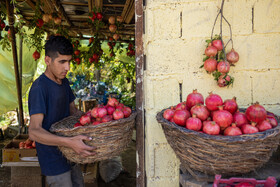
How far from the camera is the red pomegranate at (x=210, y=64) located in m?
1.98

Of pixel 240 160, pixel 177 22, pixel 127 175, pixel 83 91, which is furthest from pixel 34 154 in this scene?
pixel 83 91

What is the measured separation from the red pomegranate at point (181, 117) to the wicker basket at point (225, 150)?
0.26 feet

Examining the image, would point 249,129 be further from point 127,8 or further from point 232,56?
point 127,8

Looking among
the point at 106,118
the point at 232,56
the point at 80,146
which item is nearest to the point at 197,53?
the point at 232,56

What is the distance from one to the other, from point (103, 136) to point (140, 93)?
549 mm

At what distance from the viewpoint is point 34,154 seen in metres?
3.58

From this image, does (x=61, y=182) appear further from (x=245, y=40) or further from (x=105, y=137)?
(x=245, y=40)

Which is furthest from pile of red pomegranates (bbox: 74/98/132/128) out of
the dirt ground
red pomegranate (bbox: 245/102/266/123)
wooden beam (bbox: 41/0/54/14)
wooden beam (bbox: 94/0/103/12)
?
wooden beam (bbox: 41/0/54/14)

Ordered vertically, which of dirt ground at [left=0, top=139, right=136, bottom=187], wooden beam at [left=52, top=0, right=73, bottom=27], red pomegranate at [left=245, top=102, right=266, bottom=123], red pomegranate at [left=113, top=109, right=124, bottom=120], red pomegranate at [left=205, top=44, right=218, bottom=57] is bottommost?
dirt ground at [left=0, top=139, right=136, bottom=187]

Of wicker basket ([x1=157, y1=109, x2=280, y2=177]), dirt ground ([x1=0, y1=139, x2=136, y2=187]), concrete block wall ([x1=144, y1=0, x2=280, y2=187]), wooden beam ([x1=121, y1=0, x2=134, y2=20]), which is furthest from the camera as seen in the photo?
dirt ground ([x1=0, y1=139, x2=136, y2=187])

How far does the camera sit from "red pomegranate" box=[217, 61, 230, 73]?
6.42ft

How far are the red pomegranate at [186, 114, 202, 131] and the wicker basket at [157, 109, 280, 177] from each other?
7 cm

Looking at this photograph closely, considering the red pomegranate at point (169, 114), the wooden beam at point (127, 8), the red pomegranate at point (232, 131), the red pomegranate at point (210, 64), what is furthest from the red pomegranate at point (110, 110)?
the wooden beam at point (127, 8)

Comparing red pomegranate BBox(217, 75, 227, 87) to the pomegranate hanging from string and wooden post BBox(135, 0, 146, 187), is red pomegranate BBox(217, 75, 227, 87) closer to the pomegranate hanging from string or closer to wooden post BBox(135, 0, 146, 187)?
the pomegranate hanging from string
